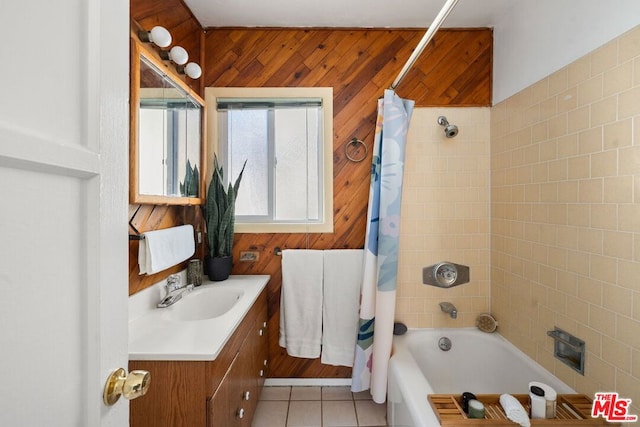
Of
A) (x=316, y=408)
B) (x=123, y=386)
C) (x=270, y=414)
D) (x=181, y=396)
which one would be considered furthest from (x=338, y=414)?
(x=123, y=386)

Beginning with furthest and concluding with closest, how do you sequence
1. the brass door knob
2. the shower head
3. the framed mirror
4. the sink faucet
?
1. the shower head
2. the sink faucet
3. the framed mirror
4. the brass door knob

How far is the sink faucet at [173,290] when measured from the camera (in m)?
1.51

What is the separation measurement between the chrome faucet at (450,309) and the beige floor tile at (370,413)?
0.75 m

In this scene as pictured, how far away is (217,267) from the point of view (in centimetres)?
191

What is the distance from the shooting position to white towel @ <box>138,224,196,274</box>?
135cm

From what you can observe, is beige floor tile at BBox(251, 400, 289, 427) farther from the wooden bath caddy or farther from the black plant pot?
the wooden bath caddy

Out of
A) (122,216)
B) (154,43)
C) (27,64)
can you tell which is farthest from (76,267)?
(154,43)

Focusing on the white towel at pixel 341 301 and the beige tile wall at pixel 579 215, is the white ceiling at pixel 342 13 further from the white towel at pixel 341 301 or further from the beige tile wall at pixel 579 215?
the white towel at pixel 341 301

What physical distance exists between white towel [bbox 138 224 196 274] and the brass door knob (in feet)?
2.94

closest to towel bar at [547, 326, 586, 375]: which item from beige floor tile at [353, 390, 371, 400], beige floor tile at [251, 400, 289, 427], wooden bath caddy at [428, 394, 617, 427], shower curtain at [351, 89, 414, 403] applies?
wooden bath caddy at [428, 394, 617, 427]

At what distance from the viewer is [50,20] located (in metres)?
0.42

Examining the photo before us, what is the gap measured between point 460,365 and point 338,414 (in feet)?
2.87

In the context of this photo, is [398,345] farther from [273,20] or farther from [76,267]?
[273,20]

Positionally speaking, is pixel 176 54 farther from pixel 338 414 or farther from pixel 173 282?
pixel 338 414
